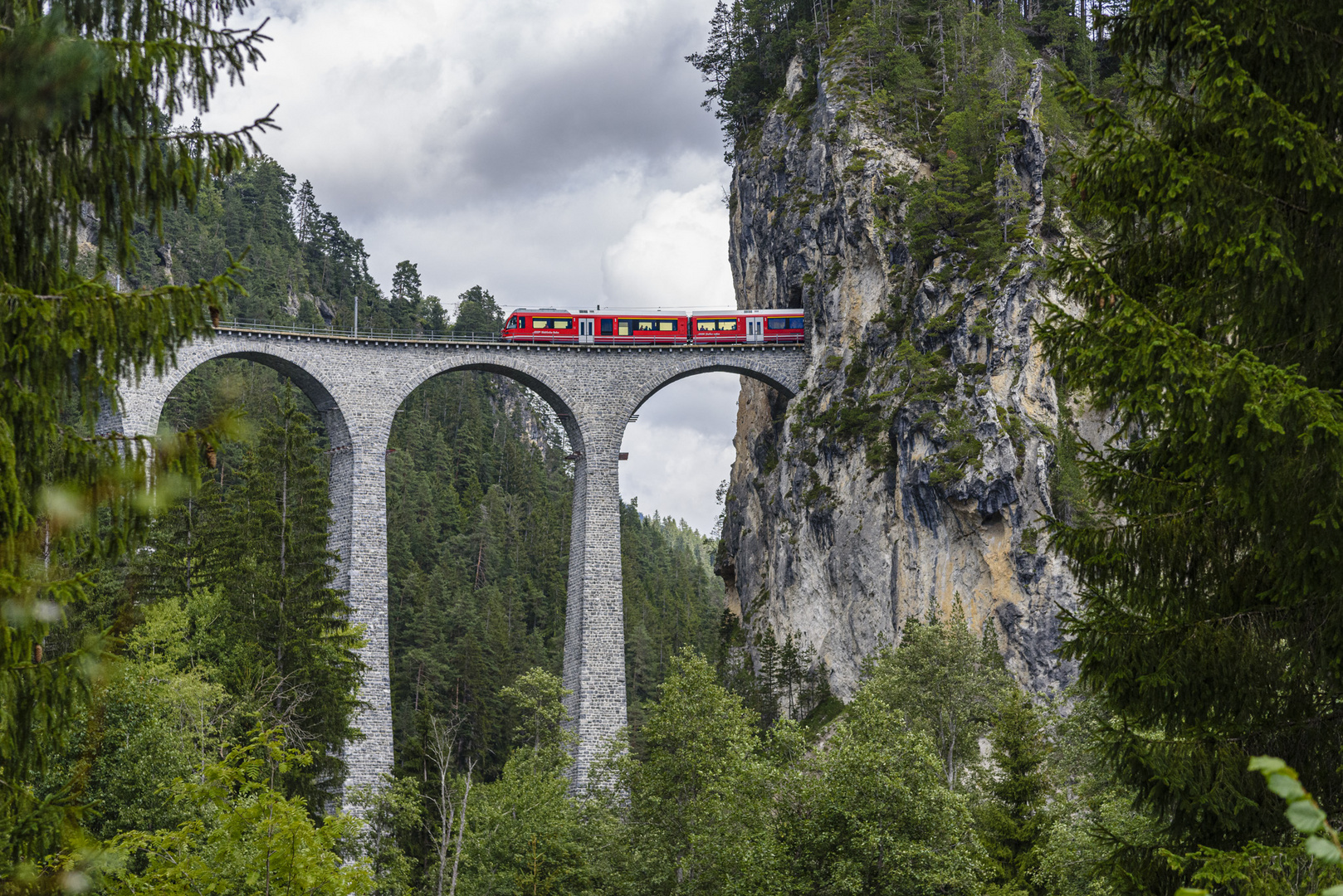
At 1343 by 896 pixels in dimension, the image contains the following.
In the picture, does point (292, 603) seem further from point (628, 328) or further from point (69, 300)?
point (69, 300)

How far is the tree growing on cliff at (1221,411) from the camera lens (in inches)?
288

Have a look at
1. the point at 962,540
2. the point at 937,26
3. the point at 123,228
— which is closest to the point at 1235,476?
the point at 123,228

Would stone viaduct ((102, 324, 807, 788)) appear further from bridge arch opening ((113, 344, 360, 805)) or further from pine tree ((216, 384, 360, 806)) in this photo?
pine tree ((216, 384, 360, 806))

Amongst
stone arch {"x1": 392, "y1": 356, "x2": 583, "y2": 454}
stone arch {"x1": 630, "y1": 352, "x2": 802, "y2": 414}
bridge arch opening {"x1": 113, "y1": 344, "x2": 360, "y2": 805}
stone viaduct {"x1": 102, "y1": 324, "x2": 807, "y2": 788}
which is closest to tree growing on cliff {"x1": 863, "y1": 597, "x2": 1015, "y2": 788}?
stone viaduct {"x1": 102, "y1": 324, "x2": 807, "y2": 788}

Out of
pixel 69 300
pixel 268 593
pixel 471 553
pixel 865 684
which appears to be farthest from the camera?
pixel 471 553

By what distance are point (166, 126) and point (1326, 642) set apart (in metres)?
8.08

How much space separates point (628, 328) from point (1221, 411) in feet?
136

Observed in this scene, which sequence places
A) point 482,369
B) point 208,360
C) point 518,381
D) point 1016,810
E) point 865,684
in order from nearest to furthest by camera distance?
point 1016,810, point 865,684, point 208,360, point 518,381, point 482,369

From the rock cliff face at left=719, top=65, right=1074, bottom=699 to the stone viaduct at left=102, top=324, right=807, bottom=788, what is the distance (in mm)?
3861

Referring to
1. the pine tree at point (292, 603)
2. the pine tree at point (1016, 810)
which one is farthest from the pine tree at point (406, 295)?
the pine tree at point (1016, 810)

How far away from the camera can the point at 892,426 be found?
148ft

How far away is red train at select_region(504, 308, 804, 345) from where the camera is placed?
1861 inches

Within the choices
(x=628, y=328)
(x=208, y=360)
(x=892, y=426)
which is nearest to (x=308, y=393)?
(x=208, y=360)

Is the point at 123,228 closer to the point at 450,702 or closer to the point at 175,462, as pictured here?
the point at 175,462
